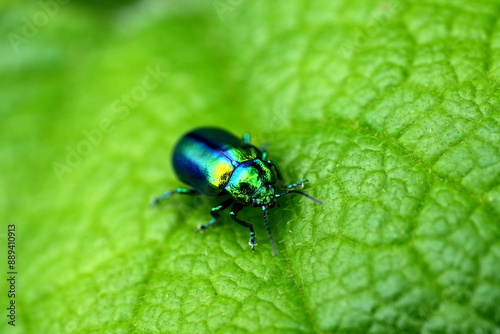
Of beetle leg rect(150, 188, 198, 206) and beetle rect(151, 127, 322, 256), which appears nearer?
beetle rect(151, 127, 322, 256)

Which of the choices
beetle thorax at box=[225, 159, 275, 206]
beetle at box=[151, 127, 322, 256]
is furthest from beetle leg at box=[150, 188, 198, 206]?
beetle thorax at box=[225, 159, 275, 206]

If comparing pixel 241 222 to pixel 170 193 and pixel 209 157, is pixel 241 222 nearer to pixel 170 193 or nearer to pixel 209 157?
pixel 209 157

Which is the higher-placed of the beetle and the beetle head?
the beetle

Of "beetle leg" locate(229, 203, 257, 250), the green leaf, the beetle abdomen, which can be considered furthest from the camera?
the beetle abdomen

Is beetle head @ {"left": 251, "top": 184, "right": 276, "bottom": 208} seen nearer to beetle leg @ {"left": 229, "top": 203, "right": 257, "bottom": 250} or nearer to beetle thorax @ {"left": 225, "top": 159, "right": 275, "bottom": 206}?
beetle thorax @ {"left": 225, "top": 159, "right": 275, "bottom": 206}

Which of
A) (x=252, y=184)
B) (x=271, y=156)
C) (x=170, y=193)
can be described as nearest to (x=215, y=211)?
(x=252, y=184)
